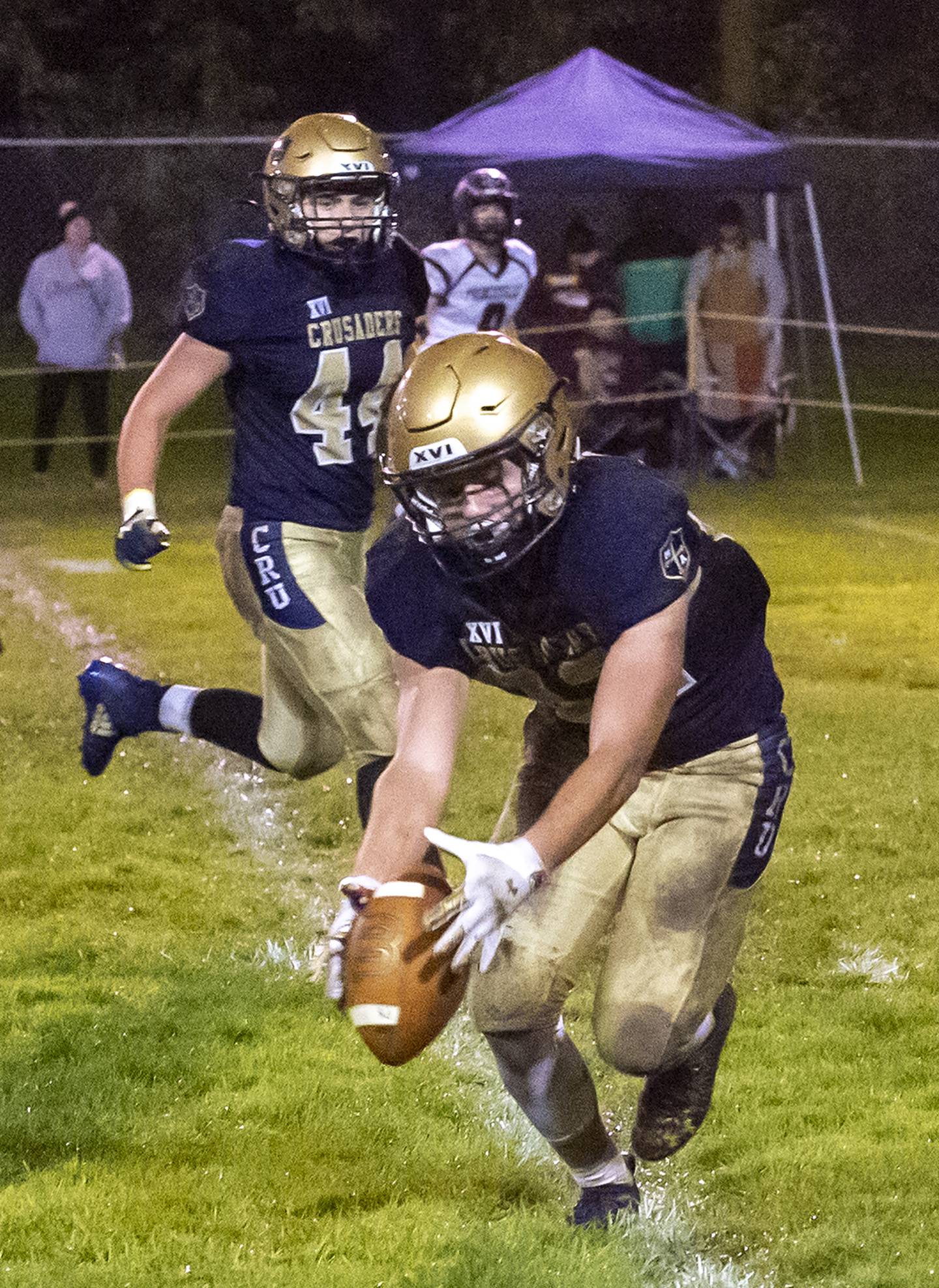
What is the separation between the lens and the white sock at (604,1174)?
3.58 meters

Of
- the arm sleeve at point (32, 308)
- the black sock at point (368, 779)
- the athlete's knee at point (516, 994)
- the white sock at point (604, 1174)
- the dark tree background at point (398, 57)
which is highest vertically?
the athlete's knee at point (516, 994)

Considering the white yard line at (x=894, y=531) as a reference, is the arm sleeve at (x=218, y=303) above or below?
above

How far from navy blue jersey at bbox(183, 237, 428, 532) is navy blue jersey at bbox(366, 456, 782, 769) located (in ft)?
5.26

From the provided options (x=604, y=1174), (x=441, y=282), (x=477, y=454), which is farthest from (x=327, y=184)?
(x=441, y=282)

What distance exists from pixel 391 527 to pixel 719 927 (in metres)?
0.98

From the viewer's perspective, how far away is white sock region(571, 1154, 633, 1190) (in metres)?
3.58

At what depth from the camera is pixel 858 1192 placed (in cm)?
371

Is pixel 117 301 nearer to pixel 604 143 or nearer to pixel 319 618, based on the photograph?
pixel 604 143

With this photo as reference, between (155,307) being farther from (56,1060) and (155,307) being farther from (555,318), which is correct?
(56,1060)

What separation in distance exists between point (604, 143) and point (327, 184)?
8.78m

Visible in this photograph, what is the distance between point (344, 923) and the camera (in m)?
3.15

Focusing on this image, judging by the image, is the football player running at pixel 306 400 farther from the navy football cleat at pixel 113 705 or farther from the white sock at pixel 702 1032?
the white sock at pixel 702 1032

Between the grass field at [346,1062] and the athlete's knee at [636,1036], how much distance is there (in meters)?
0.40

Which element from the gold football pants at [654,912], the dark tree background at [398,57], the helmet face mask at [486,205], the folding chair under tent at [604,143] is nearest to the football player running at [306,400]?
the gold football pants at [654,912]
